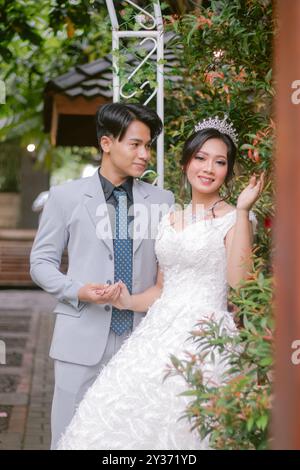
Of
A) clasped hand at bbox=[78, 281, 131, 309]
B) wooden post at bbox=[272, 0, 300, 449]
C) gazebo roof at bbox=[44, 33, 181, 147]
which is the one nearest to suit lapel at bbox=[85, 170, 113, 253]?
clasped hand at bbox=[78, 281, 131, 309]

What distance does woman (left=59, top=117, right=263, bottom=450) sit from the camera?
10.8 feet

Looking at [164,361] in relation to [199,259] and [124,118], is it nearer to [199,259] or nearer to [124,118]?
[199,259]

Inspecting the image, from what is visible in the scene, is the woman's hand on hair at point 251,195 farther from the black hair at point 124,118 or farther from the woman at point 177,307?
the black hair at point 124,118

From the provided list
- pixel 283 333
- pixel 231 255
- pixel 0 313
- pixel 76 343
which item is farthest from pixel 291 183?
pixel 0 313

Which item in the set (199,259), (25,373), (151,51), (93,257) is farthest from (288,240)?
(25,373)

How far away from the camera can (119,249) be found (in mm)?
3865

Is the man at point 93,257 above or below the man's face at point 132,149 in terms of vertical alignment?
below

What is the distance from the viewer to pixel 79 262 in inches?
151

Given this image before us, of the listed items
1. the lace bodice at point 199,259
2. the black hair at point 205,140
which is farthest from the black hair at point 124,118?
the lace bodice at point 199,259

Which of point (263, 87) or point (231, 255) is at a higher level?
point (263, 87)

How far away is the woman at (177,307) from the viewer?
3303mm

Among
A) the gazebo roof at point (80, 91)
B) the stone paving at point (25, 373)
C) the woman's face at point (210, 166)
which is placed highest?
the gazebo roof at point (80, 91)
